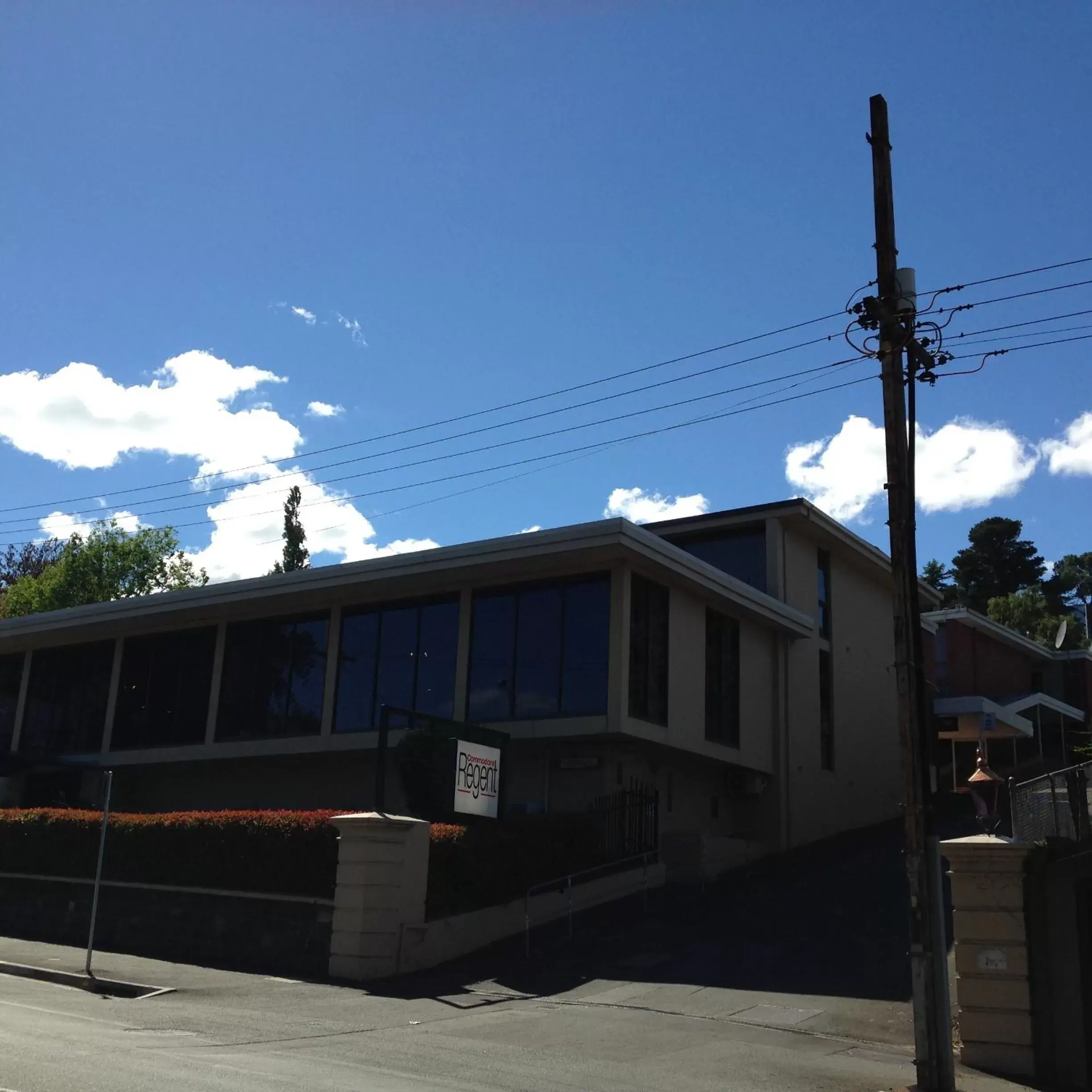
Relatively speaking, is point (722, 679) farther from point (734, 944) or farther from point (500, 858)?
point (734, 944)

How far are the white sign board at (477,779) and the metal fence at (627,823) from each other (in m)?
2.65

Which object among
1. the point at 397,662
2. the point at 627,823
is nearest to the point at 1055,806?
the point at 627,823

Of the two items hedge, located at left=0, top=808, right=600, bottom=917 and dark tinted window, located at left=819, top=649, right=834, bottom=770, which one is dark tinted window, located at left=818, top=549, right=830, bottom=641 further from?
hedge, located at left=0, top=808, right=600, bottom=917

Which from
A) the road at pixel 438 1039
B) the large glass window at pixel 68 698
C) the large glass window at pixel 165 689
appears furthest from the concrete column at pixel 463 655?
the large glass window at pixel 68 698

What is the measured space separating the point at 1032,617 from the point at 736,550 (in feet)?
147

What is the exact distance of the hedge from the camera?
1698cm

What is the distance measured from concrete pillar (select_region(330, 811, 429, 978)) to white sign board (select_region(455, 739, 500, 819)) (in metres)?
1.79

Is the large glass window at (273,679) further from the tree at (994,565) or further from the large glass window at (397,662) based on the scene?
the tree at (994,565)

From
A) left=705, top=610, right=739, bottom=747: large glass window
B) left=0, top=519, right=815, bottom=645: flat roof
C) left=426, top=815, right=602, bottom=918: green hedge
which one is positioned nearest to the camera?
left=426, top=815, right=602, bottom=918: green hedge

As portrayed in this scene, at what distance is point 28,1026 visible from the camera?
10.8m

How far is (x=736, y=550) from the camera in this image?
1078 inches

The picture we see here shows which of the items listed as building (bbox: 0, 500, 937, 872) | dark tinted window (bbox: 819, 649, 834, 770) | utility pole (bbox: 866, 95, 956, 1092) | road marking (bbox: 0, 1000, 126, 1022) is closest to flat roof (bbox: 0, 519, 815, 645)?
building (bbox: 0, 500, 937, 872)

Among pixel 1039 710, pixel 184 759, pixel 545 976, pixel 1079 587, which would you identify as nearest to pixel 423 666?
pixel 184 759

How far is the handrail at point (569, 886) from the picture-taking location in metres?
18.0
